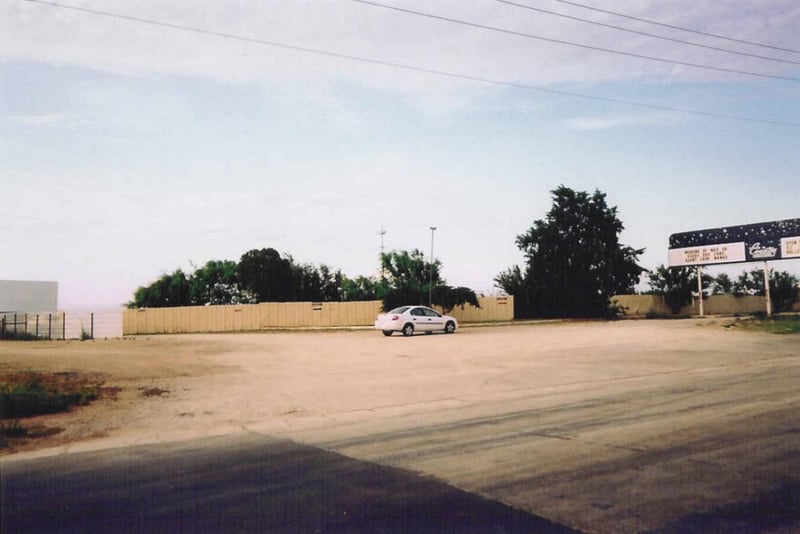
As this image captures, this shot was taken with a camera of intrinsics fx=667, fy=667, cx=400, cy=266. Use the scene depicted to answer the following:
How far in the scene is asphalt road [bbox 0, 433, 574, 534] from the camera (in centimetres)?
546

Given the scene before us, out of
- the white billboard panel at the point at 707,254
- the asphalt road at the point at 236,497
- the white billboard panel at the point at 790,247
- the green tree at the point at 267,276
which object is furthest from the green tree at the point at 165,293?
the asphalt road at the point at 236,497

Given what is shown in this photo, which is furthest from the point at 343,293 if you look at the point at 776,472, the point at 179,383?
the point at 776,472

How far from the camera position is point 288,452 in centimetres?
839

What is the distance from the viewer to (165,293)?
60.0 meters

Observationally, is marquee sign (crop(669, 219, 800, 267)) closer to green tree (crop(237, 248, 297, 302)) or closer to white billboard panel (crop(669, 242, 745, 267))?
white billboard panel (crop(669, 242, 745, 267))

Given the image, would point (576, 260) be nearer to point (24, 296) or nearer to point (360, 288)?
point (360, 288)

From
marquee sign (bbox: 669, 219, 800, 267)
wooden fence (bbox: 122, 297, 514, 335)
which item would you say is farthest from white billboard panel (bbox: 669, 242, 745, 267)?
wooden fence (bbox: 122, 297, 514, 335)

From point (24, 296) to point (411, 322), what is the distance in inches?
949

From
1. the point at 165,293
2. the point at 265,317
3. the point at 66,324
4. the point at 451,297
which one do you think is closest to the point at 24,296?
the point at 66,324

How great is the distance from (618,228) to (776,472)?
55477 mm

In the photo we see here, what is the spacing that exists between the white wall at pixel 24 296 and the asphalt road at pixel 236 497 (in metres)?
34.4

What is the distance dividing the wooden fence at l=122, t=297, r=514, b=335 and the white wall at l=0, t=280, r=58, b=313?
10.4 m

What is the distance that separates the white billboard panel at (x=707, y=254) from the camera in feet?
162

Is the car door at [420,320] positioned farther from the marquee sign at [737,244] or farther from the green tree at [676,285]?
the green tree at [676,285]
